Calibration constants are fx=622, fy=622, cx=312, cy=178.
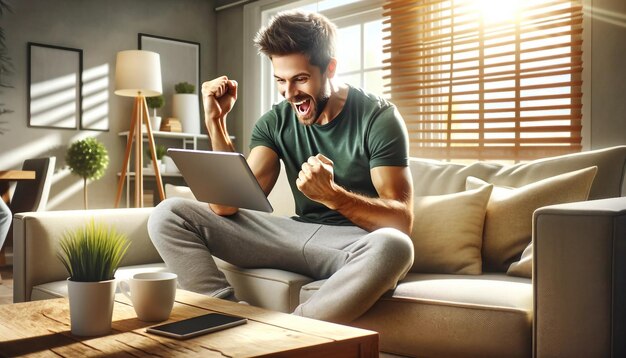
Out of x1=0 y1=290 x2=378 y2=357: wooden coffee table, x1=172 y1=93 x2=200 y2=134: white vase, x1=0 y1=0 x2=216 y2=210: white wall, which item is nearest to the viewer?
x1=0 y1=290 x2=378 y2=357: wooden coffee table

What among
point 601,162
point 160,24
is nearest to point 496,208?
point 601,162

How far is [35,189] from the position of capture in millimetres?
3805

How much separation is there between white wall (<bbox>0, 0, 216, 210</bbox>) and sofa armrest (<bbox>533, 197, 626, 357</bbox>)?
4252 mm

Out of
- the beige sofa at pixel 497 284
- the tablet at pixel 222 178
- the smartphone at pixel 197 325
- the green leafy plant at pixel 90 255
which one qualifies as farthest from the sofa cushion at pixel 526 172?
the green leafy plant at pixel 90 255

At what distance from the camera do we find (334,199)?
1756 mm

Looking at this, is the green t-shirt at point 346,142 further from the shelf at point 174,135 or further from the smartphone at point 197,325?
the shelf at point 174,135

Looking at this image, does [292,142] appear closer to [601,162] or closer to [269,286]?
[269,286]

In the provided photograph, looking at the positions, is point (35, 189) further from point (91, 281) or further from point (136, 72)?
point (91, 281)

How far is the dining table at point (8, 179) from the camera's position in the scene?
3.67 meters

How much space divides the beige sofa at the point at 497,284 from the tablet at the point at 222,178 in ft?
0.86

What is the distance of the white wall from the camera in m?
4.68

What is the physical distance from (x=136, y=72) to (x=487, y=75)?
94.0 inches

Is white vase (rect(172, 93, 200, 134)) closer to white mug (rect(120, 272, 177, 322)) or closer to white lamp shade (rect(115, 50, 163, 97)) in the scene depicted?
white lamp shade (rect(115, 50, 163, 97))

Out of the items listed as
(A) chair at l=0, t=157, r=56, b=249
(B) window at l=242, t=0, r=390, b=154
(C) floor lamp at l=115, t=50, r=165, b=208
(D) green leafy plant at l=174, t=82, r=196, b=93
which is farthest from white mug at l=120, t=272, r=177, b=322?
(D) green leafy plant at l=174, t=82, r=196, b=93
